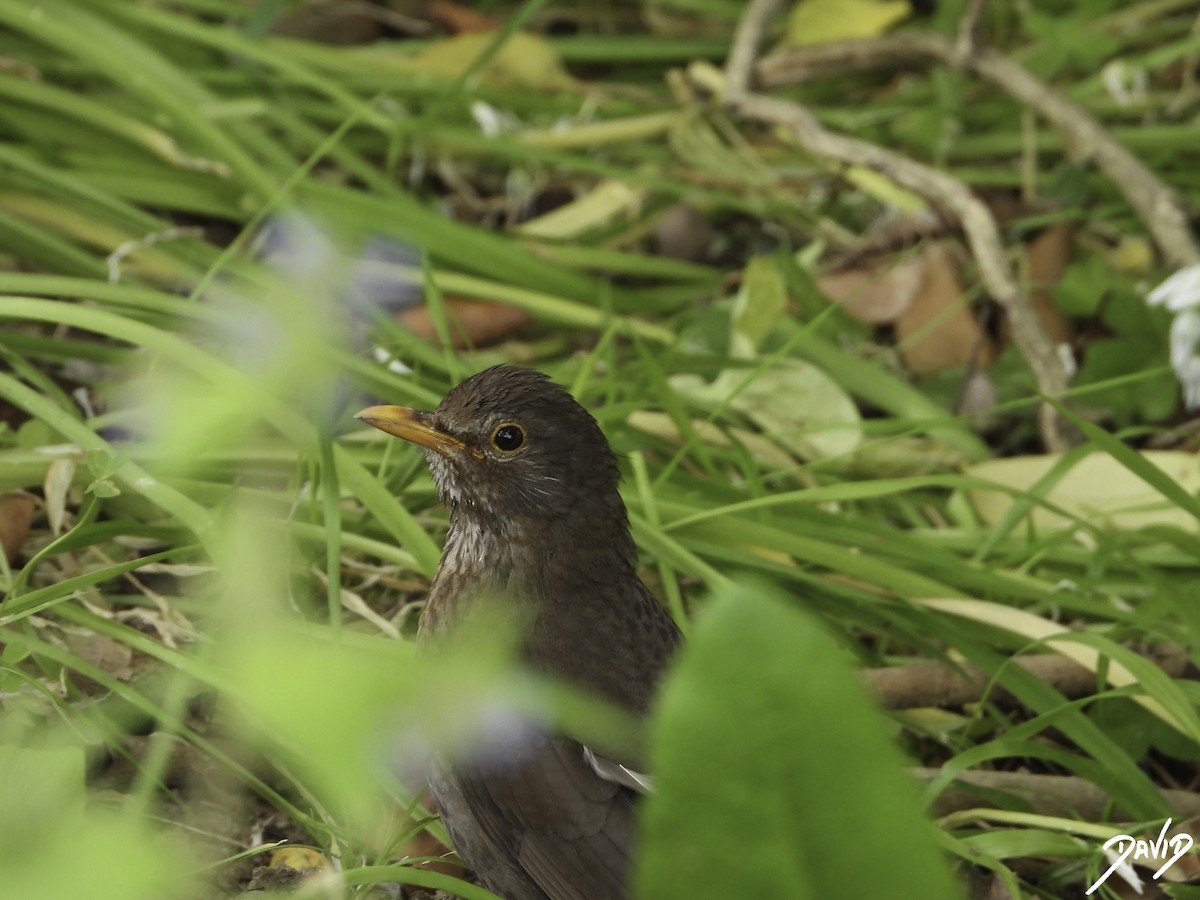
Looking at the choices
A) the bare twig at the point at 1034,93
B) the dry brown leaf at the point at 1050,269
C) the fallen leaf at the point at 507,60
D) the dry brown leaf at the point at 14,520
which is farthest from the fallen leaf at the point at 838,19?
the dry brown leaf at the point at 14,520

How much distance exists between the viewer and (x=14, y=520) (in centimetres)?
260

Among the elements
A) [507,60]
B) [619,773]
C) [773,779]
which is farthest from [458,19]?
[773,779]

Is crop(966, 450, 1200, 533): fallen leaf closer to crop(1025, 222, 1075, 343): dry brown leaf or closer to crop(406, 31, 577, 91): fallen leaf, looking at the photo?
crop(1025, 222, 1075, 343): dry brown leaf

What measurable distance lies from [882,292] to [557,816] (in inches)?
93.9

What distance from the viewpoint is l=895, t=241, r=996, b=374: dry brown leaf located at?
156 inches

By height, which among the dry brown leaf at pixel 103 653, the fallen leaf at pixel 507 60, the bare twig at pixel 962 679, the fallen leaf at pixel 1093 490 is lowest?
the bare twig at pixel 962 679

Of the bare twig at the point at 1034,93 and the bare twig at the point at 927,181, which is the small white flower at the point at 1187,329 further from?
the bare twig at the point at 1034,93

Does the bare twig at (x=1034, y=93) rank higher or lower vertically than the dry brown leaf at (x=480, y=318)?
higher

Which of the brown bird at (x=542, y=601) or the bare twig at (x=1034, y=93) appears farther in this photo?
the bare twig at (x=1034, y=93)

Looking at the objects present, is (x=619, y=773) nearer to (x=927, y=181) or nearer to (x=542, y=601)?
(x=542, y=601)

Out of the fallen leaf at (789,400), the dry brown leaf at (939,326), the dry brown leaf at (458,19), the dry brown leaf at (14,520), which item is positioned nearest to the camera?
the dry brown leaf at (14,520)

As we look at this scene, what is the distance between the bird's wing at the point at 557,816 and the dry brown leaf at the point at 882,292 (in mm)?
2236

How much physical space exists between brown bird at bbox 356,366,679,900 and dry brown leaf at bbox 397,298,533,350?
1231 mm

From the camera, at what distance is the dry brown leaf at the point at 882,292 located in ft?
13.2
